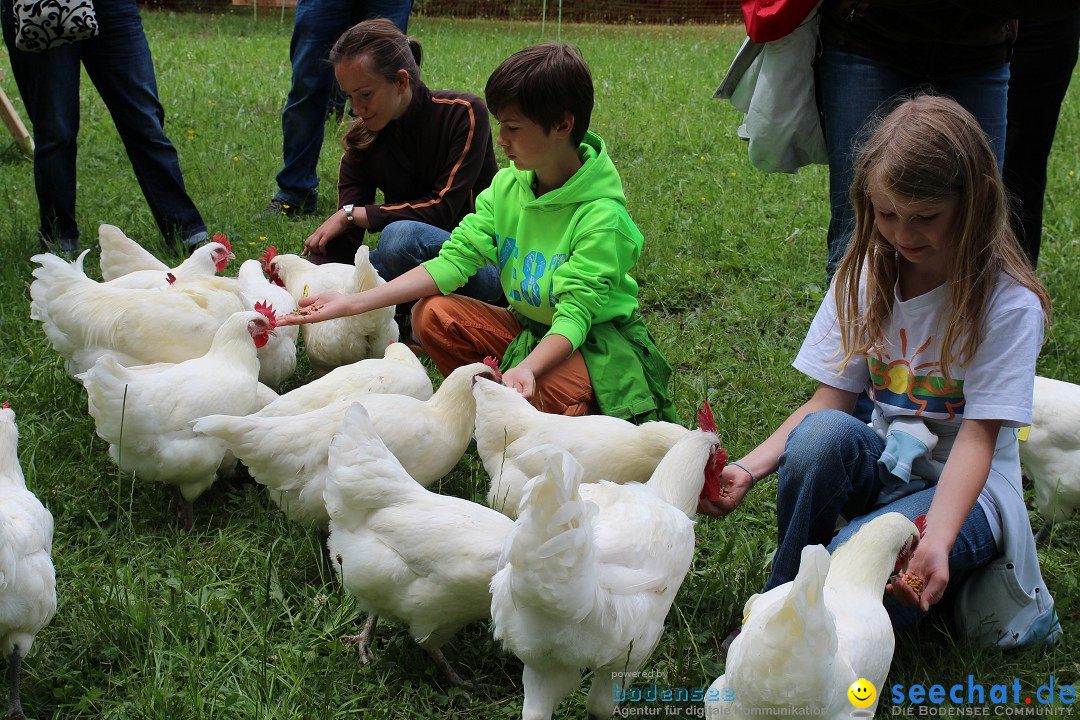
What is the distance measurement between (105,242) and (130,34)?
55.4 inches

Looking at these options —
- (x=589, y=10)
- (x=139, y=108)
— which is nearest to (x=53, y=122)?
(x=139, y=108)

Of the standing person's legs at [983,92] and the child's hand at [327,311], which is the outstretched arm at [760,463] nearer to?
the standing person's legs at [983,92]

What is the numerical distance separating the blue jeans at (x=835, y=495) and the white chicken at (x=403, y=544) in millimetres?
800

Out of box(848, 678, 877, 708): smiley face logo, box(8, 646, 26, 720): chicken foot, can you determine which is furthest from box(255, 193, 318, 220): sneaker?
box(848, 678, 877, 708): smiley face logo

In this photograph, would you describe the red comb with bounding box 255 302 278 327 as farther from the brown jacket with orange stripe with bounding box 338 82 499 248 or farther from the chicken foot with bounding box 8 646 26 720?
the chicken foot with bounding box 8 646 26 720

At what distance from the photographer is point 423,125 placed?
4.53 metres

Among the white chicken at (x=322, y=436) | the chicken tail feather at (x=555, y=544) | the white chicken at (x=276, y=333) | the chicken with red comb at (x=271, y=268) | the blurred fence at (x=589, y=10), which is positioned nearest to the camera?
the chicken tail feather at (x=555, y=544)

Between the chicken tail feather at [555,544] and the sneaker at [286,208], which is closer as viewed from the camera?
the chicken tail feather at [555,544]

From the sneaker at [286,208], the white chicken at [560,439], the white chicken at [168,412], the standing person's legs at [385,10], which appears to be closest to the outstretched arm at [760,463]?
the white chicken at [560,439]

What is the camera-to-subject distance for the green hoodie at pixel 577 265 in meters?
3.38

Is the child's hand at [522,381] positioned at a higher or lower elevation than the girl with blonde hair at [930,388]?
lower

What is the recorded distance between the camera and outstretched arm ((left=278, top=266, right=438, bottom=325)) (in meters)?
3.48

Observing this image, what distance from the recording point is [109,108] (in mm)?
5273

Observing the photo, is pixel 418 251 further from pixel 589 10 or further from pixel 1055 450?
pixel 589 10
